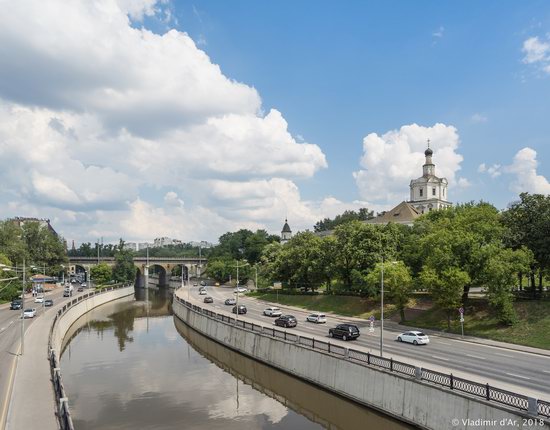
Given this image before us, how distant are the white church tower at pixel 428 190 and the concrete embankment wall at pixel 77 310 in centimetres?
9269

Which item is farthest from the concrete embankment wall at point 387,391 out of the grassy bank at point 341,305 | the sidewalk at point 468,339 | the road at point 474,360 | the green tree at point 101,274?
the green tree at point 101,274

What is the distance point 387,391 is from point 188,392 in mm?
16356

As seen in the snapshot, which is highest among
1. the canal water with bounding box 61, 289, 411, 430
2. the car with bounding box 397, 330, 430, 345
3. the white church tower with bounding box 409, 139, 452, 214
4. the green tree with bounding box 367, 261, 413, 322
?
the white church tower with bounding box 409, 139, 452, 214

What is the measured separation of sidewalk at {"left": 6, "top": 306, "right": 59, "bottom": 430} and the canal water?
123 inches

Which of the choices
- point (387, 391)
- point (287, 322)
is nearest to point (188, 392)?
point (387, 391)

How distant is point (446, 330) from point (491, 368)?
17.9 meters

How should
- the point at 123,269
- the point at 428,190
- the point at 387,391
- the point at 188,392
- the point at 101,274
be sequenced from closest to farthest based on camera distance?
the point at 387,391 < the point at 188,392 < the point at 101,274 < the point at 428,190 < the point at 123,269

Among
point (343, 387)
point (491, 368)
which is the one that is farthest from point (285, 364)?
point (491, 368)

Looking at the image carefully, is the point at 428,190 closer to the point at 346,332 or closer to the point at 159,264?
the point at 159,264

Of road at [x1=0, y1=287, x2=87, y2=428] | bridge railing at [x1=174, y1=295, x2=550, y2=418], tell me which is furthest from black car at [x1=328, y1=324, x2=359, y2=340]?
road at [x1=0, y1=287, x2=87, y2=428]

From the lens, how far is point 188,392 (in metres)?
36.8

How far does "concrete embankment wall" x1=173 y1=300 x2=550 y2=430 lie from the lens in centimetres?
2239

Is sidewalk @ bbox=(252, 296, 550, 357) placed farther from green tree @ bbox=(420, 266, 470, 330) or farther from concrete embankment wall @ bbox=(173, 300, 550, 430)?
concrete embankment wall @ bbox=(173, 300, 550, 430)

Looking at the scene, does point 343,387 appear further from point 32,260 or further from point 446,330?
point 32,260
